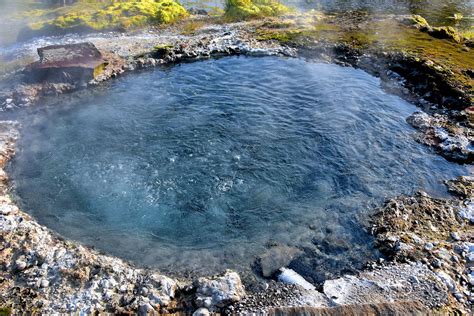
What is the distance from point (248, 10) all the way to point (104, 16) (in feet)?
50.6

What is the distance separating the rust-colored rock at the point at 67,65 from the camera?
2356cm

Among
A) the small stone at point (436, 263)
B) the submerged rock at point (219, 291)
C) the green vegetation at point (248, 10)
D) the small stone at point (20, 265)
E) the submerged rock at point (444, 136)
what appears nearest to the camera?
the submerged rock at point (219, 291)

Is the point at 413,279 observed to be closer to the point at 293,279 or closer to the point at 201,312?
the point at 293,279

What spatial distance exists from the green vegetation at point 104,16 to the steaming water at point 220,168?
12.9 metres

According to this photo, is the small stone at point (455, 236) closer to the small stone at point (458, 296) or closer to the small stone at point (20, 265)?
the small stone at point (458, 296)

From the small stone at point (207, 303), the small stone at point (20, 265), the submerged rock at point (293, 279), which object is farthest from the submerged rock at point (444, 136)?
the small stone at point (20, 265)

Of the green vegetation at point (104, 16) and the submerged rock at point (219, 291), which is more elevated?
the green vegetation at point (104, 16)

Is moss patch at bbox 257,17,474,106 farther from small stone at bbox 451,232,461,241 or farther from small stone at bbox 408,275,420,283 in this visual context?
small stone at bbox 408,275,420,283

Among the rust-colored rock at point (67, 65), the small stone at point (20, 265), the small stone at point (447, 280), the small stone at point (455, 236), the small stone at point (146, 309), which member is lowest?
the small stone at point (146, 309)

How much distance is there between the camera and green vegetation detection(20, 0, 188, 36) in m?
33.7

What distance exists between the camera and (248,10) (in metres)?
39.1

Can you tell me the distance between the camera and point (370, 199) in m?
15.5

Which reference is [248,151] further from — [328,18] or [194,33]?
[328,18]

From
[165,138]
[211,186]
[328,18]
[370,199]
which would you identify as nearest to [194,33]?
[328,18]
